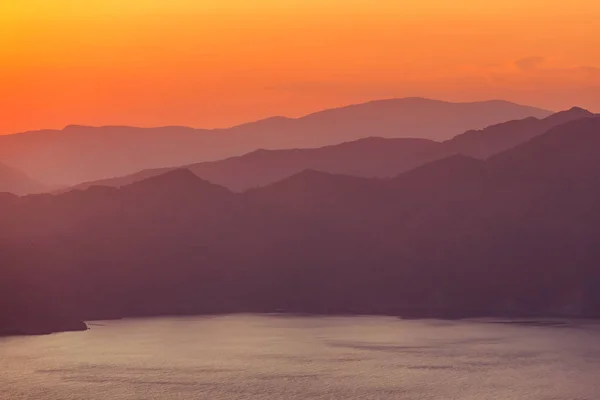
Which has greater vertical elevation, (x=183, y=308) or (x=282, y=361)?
(x=183, y=308)

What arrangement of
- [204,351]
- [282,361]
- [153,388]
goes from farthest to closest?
[204,351] < [282,361] < [153,388]

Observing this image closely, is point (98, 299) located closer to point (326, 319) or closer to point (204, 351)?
point (326, 319)

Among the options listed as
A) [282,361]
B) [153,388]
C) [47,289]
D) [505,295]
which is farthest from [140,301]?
[153,388]

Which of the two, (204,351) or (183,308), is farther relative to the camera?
(183,308)

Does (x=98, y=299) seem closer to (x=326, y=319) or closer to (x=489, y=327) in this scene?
(x=326, y=319)

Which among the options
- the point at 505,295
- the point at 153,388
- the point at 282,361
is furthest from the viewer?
the point at 505,295

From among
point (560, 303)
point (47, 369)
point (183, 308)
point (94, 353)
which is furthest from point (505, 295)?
point (47, 369)
